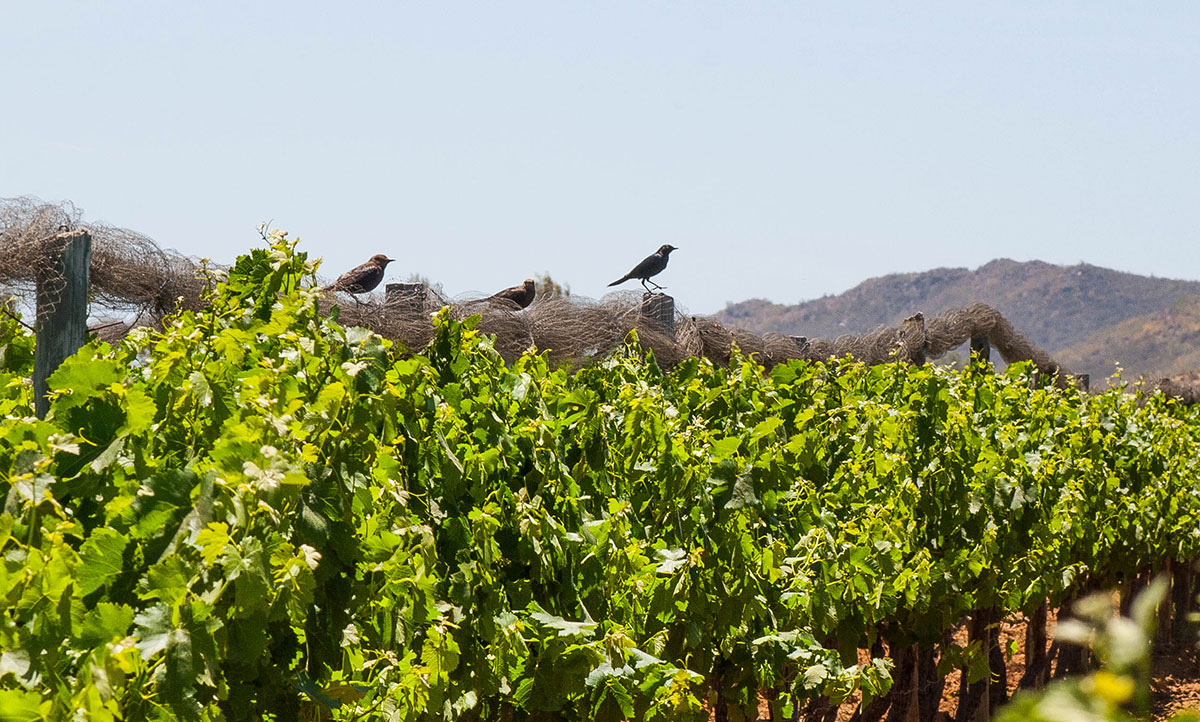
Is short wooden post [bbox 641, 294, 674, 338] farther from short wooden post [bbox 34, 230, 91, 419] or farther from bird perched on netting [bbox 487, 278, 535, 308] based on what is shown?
short wooden post [bbox 34, 230, 91, 419]

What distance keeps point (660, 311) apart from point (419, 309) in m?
1.68

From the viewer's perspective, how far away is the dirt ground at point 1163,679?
7.25m

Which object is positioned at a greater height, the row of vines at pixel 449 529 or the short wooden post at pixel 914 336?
the short wooden post at pixel 914 336

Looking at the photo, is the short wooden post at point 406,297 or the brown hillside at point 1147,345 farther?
the brown hillside at point 1147,345

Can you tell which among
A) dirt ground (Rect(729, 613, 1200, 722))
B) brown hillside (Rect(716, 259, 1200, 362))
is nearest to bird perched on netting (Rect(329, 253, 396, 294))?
dirt ground (Rect(729, 613, 1200, 722))

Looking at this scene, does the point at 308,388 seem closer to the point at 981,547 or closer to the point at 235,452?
the point at 235,452

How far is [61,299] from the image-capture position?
3795mm

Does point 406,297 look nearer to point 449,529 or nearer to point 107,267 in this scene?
point 107,267

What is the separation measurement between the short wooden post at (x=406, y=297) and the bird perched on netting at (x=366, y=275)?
0.48 m

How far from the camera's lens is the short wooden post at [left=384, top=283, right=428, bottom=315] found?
5312 mm

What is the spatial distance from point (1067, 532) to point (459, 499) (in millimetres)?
3945

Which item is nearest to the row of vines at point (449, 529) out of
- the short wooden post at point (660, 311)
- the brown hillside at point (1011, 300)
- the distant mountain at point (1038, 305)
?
the short wooden post at point (660, 311)

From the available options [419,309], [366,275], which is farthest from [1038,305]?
[419,309]

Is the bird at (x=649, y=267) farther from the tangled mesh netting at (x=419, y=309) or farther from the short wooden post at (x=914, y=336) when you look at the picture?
the short wooden post at (x=914, y=336)
